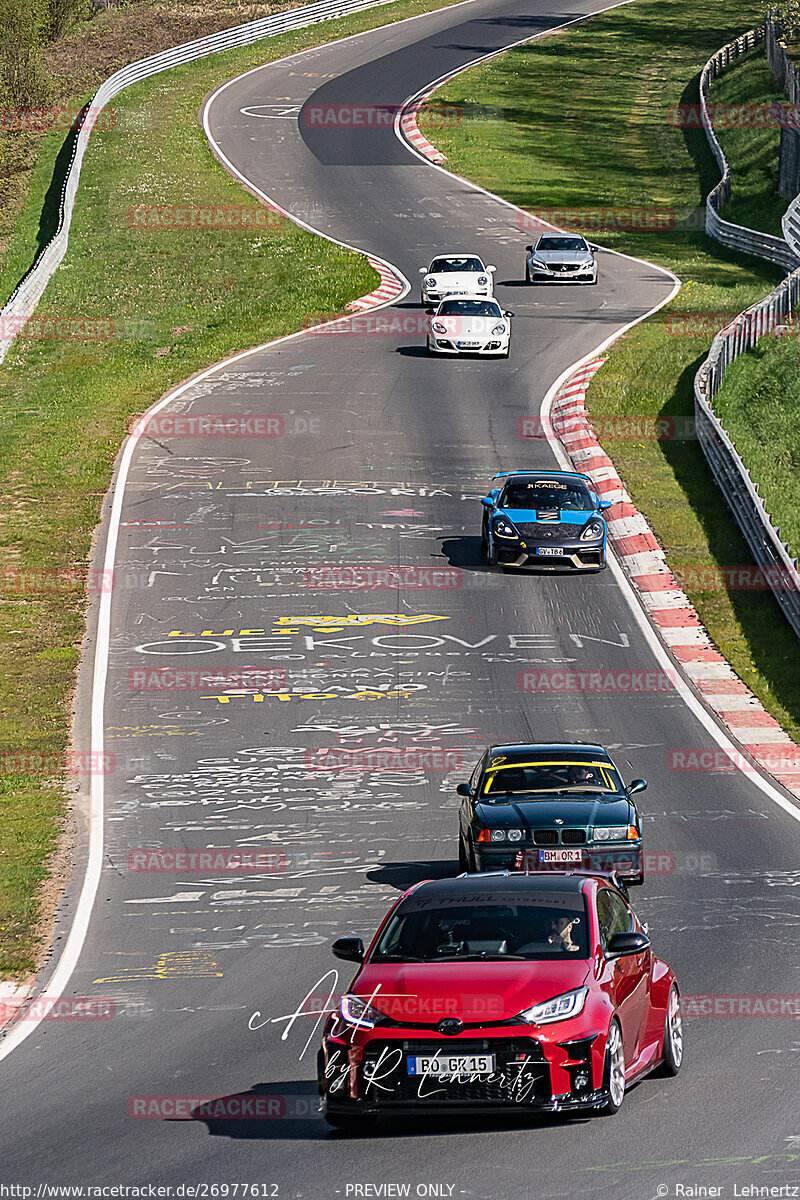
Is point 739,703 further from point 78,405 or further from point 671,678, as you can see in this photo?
point 78,405

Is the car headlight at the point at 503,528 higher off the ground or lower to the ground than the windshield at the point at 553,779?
lower

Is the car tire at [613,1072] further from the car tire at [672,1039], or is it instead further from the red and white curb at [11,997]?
the red and white curb at [11,997]

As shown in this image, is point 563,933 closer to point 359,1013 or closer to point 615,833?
point 359,1013

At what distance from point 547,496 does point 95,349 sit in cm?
1978

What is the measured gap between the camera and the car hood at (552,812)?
15.7 m

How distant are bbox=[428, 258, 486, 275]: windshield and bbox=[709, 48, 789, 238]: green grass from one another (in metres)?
14.2

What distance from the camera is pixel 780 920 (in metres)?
14.2

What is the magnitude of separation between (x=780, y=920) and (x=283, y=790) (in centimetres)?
692

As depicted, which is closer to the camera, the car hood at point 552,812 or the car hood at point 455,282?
the car hood at point 552,812

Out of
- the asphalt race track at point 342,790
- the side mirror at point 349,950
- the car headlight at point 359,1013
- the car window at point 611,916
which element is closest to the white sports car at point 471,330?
the asphalt race track at point 342,790

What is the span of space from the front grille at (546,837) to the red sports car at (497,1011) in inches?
202

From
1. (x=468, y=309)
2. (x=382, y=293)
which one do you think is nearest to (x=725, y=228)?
(x=382, y=293)

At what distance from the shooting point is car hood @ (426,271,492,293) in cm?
4612

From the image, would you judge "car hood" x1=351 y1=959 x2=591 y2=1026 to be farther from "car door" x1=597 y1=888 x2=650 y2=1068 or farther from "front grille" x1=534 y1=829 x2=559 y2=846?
"front grille" x1=534 y1=829 x2=559 y2=846
